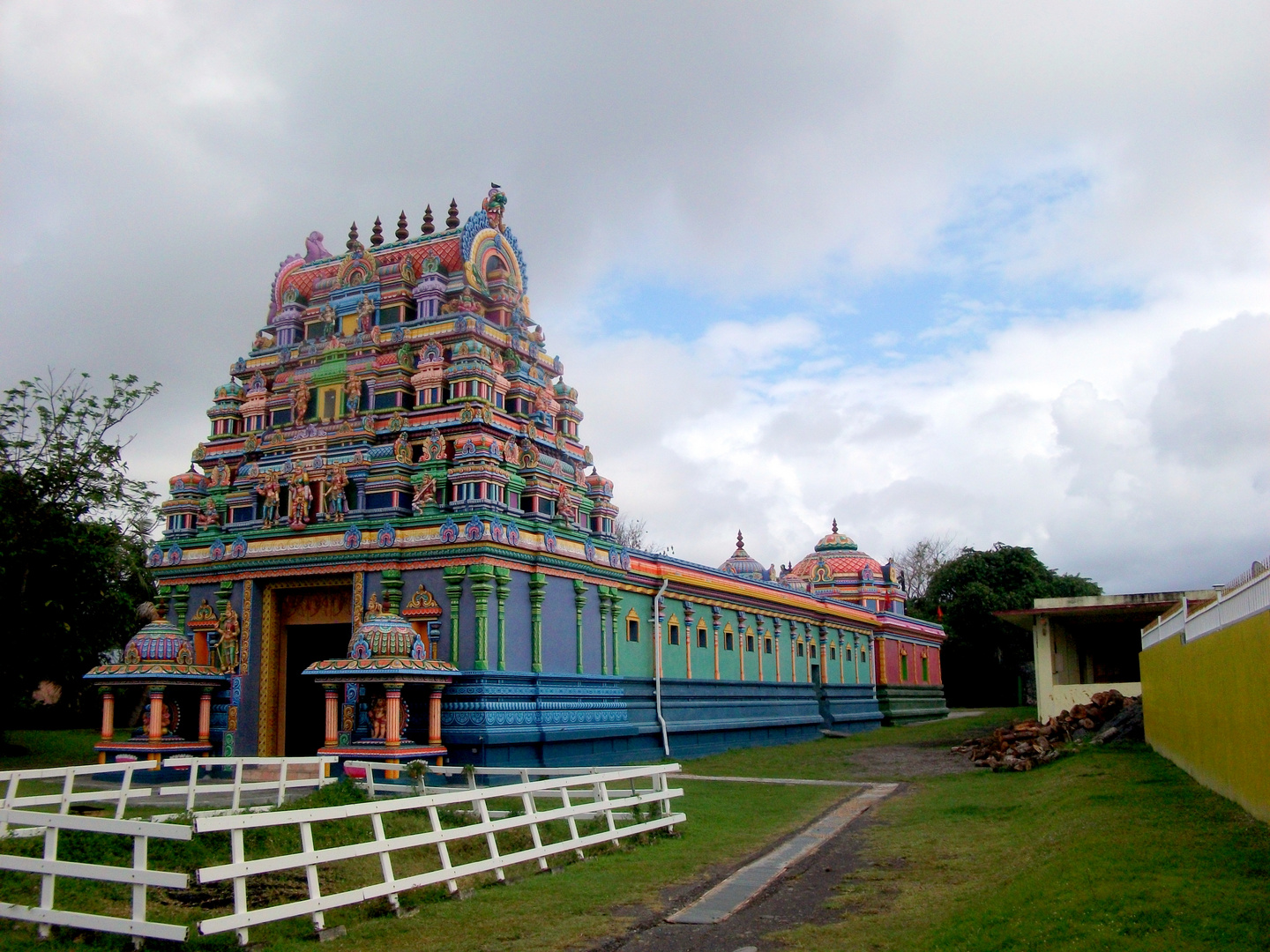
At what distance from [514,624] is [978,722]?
957 inches

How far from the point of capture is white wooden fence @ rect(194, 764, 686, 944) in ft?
27.2

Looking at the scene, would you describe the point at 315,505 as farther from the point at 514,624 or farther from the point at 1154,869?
the point at 1154,869

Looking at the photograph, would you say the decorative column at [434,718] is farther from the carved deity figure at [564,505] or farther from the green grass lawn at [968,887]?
the carved deity figure at [564,505]

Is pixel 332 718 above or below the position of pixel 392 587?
below

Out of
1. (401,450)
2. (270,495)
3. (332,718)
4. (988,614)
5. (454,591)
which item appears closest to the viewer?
(332,718)

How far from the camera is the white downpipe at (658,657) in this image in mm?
28283

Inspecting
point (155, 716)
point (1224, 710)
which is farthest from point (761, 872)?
point (155, 716)

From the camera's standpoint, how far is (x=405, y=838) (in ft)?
31.8

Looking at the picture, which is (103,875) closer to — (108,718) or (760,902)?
(760,902)

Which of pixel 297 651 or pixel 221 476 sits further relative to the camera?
pixel 221 476

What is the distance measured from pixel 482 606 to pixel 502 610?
0.57m

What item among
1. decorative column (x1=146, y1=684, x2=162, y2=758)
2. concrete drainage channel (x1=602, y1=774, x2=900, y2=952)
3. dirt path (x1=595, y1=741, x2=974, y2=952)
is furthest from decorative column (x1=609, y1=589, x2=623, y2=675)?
concrete drainage channel (x1=602, y1=774, x2=900, y2=952)

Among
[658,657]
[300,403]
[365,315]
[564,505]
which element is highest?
[365,315]

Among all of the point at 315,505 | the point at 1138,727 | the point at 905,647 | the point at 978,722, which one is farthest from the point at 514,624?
the point at 905,647
